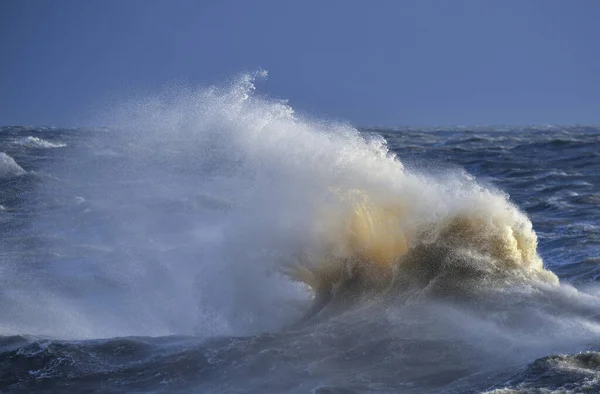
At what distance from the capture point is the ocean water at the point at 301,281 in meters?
10.6

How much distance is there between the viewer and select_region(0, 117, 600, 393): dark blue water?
10.3m

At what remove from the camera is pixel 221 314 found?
552 inches

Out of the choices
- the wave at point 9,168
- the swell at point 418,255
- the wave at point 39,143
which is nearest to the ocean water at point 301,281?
the swell at point 418,255

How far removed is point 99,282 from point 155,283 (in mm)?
1325

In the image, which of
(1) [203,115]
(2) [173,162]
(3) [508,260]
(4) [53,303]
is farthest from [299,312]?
(2) [173,162]

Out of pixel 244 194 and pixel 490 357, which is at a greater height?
pixel 244 194

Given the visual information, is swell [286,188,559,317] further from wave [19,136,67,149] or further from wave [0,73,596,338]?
wave [19,136,67,149]

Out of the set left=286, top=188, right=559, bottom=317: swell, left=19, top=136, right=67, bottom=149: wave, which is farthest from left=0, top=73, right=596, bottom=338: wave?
left=19, top=136, right=67, bottom=149: wave

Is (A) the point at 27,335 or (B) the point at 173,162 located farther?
(B) the point at 173,162

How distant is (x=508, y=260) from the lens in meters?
13.9

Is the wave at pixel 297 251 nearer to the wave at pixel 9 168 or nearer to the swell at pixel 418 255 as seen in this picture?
the swell at pixel 418 255

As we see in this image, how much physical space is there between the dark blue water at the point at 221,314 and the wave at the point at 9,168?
347 cm

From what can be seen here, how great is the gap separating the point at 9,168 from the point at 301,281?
18907mm

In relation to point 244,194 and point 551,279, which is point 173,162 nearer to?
point 244,194
